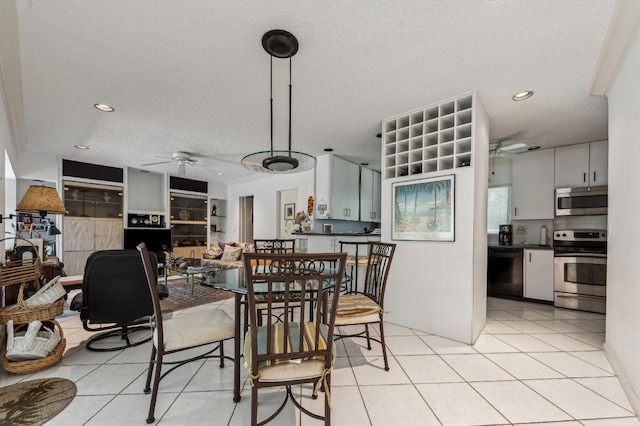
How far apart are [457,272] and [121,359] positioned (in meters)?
3.13

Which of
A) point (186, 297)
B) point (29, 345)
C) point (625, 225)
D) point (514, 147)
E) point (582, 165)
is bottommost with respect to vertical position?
point (186, 297)

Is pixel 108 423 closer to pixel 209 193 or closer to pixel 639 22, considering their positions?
pixel 639 22

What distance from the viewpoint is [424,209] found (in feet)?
10.0

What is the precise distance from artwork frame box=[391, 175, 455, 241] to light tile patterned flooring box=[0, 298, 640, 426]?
3.53 feet

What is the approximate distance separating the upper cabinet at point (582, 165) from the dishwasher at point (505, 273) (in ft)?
4.08

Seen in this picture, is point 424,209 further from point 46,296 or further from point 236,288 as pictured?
point 46,296

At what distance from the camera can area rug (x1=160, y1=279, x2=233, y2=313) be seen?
151 inches

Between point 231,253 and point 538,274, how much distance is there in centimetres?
558

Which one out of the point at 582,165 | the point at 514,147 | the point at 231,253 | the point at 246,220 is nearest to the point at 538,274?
the point at 582,165

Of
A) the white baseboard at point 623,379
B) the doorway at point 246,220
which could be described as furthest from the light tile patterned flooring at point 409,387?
the doorway at point 246,220

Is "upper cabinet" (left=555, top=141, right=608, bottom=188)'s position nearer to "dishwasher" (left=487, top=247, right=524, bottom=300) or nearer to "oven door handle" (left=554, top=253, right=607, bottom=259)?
"oven door handle" (left=554, top=253, right=607, bottom=259)

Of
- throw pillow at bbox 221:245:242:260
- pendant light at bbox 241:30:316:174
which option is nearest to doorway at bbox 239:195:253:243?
throw pillow at bbox 221:245:242:260

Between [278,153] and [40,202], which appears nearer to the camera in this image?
[278,153]

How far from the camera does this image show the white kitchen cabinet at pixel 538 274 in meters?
4.07
